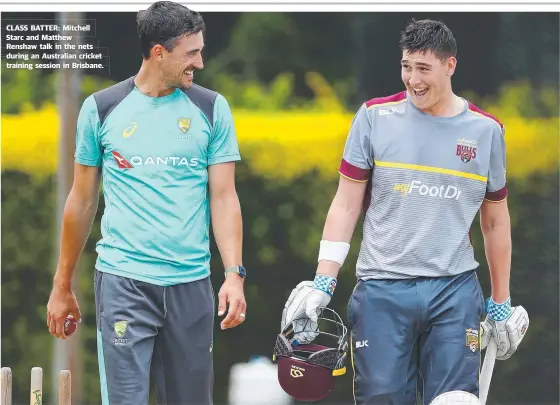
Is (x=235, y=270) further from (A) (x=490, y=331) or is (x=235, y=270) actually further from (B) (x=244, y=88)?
(B) (x=244, y=88)

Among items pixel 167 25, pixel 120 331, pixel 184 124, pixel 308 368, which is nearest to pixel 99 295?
pixel 120 331

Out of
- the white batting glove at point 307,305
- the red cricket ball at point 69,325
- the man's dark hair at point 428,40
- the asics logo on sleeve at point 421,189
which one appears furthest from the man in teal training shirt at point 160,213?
the man's dark hair at point 428,40

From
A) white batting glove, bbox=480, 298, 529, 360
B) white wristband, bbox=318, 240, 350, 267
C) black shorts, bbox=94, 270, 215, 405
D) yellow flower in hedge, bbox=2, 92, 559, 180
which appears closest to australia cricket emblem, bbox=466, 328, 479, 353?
white batting glove, bbox=480, 298, 529, 360

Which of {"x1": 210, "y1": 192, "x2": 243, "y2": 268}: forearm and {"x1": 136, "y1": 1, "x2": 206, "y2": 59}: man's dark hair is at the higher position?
{"x1": 136, "y1": 1, "x2": 206, "y2": 59}: man's dark hair

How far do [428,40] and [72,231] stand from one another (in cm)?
171

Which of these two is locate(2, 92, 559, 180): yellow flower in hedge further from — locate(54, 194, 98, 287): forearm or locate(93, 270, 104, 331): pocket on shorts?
locate(93, 270, 104, 331): pocket on shorts

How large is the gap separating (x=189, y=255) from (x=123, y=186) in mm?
395

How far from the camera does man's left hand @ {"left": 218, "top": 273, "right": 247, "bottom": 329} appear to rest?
16.4 feet

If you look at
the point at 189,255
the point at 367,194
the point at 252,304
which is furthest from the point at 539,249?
the point at 189,255

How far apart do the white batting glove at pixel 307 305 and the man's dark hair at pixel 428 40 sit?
1.02 meters

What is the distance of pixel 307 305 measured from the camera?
5.07m

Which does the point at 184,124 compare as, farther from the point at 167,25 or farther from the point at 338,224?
the point at 338,224

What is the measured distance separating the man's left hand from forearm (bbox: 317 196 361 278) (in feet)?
1.17

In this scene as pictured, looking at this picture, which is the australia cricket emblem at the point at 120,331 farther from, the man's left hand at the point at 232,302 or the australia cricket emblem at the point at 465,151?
the australia cricket emblem at the point at 465,151
